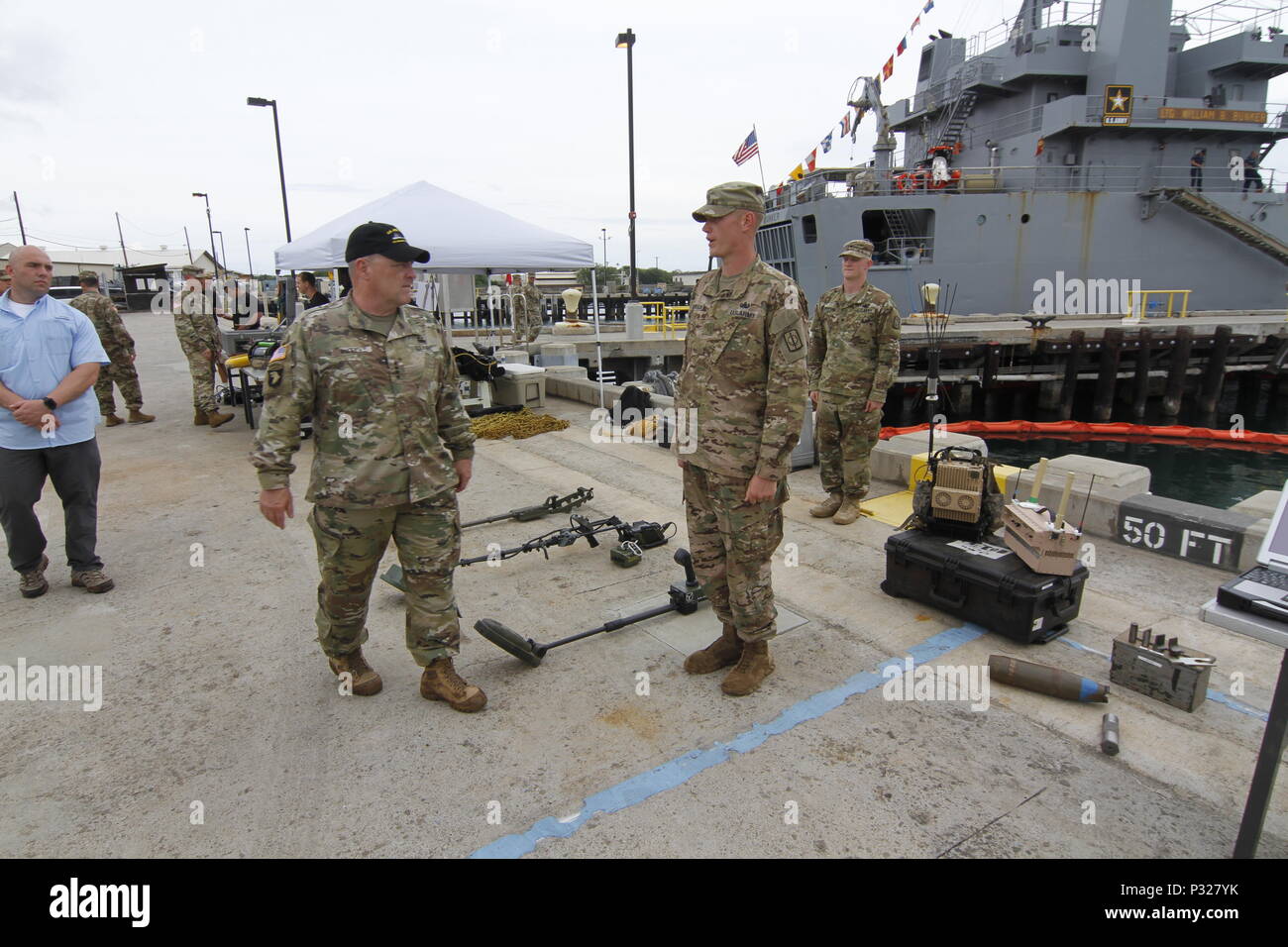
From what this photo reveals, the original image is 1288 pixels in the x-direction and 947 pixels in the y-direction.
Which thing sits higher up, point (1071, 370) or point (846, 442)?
point (846, 442)

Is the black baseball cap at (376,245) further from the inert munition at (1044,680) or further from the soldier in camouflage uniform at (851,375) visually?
the soldier in camouflage uniform at (851,375)

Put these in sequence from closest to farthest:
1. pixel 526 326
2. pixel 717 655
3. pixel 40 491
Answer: pixel 717 655 < pixel 40 491 < pixel 526 326

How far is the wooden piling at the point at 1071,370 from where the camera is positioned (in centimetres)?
1680

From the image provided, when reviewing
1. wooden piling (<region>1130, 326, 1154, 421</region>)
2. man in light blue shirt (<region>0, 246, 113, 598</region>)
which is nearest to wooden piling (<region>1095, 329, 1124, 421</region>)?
wooden piling (<region>1130, 326, 1154, 421</region>)

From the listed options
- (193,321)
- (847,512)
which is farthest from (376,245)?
(193,321)

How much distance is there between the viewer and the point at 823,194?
19.8 metres

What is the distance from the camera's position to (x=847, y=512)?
5.41 meters

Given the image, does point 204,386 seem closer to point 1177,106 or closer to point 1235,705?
point 1235,705

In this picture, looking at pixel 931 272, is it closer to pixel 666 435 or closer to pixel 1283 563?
pixel 666 435

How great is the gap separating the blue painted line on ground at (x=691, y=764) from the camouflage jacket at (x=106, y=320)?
9.13 m

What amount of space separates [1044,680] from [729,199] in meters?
2.50

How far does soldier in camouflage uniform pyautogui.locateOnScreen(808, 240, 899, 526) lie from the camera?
5.27 metres

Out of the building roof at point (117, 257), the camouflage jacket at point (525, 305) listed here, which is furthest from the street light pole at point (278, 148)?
the building roof at point (117, 257)
